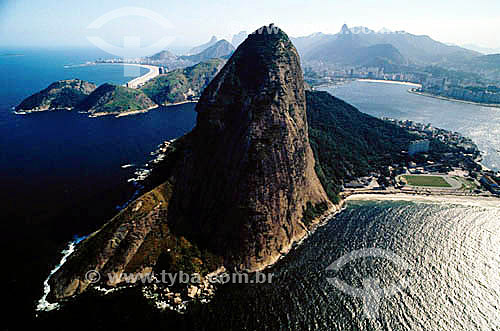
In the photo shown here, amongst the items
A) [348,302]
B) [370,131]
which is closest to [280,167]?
[348,302]

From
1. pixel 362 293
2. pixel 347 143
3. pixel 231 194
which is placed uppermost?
pixel 347 143

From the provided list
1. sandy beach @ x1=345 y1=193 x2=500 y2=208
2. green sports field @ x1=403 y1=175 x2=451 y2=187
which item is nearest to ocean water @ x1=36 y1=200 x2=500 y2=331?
sandy beach @ x1=345 y1=193 x2=500 y2=208

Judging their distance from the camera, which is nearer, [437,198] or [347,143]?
[437,198]

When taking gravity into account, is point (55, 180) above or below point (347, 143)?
below

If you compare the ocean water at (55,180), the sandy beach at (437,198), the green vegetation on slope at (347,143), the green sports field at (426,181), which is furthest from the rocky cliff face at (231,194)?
the green sports field at (426,181)

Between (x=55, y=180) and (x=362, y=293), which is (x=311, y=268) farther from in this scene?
(x=55, y=180)

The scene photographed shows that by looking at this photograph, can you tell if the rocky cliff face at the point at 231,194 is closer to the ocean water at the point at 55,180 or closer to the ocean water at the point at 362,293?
the ocean water at the point at 362,293

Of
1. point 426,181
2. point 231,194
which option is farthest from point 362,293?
point 426,181
